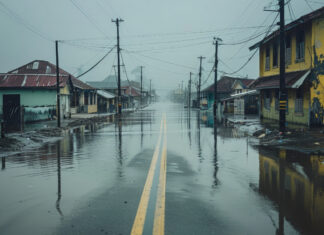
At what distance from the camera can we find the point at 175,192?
21.6 feet

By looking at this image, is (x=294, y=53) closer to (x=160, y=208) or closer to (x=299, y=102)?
(x=299, y=102)

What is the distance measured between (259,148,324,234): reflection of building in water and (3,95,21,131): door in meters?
18.4

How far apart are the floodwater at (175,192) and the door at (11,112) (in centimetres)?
1428

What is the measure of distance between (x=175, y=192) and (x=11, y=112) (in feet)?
80.8

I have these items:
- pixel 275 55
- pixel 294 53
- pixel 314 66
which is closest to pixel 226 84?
pixel 275 55

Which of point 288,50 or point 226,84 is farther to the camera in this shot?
point 226,84

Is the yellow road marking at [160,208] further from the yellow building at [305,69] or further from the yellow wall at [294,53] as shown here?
the yellow wall at [294,53]

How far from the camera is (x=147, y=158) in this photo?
1084cm

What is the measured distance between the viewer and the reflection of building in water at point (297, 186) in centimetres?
511

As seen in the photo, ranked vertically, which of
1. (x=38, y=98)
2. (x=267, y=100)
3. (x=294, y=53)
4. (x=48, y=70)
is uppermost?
(x=48, y=70)

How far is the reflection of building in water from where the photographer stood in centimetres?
511

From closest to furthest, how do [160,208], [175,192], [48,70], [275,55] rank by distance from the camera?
1. [160,208]
2. [175,192]
3. [275,55]
4. [48,70]

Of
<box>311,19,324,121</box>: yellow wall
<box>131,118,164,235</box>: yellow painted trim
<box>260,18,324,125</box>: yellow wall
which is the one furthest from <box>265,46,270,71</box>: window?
<box>131,118,164,235</box>: yellow painted trim

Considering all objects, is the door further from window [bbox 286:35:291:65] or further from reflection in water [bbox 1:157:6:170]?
window [bbox 286:35:291:65]
